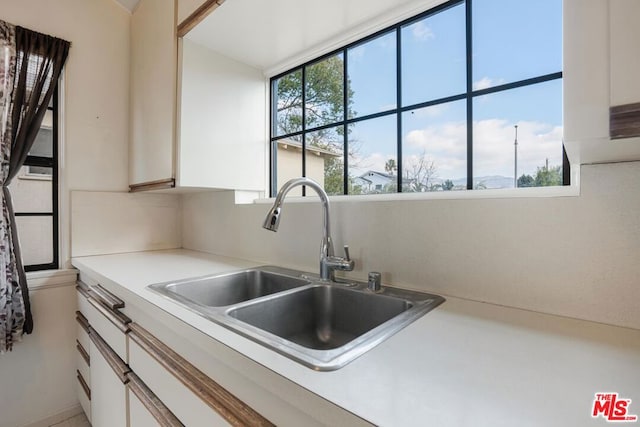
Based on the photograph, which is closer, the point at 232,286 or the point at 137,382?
the point at 137,382

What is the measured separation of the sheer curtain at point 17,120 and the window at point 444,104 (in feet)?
4.37

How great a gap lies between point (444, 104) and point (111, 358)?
5.01ft

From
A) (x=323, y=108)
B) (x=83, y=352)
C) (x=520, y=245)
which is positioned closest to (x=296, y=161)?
(x=323, y=108)

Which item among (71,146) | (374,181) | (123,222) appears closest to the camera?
(374,181)

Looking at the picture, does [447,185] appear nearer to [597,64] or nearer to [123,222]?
[597,64]

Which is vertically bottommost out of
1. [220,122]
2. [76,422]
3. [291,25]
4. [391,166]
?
[76,422]

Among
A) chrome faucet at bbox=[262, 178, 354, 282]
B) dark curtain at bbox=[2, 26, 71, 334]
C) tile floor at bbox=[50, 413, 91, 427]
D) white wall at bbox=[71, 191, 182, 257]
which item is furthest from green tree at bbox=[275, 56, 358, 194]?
tile floor at bbox=[50, 413, 91, 427]

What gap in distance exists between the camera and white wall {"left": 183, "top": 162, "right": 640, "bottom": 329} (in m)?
0.64

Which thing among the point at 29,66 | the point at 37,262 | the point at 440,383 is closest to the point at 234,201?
the point at 37,262

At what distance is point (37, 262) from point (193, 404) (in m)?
1.56

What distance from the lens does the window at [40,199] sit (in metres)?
1.56

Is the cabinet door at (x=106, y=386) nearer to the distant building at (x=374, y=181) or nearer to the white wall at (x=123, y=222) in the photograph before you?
the white wall at (x=123, y=222)

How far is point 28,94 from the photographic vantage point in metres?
1.49

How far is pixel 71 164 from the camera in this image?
1631mm
